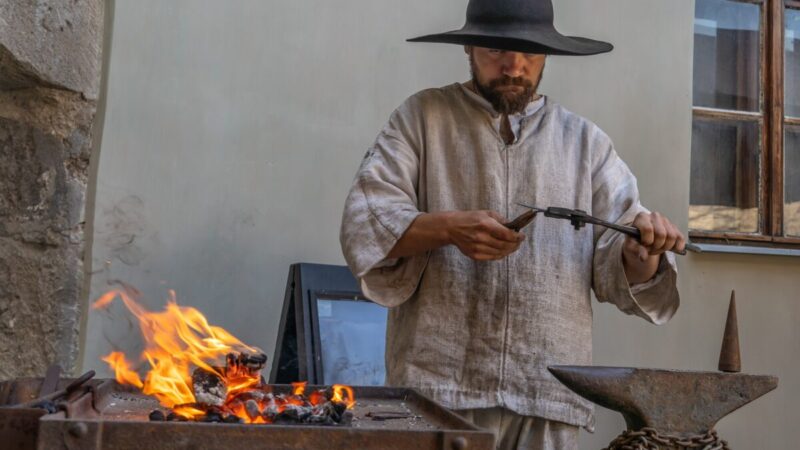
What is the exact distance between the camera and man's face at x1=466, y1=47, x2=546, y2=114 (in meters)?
2.83

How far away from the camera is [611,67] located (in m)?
4.80

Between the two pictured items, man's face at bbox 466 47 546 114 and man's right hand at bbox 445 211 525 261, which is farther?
man's face at bbox 466 47 546 114

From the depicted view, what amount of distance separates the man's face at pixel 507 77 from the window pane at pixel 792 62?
2.81 meters

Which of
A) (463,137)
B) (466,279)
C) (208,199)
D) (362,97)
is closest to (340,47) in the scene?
(362,97)

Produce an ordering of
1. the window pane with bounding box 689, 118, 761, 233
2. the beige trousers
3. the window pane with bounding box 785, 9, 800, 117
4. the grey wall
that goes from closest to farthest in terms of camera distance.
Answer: the beige trousers → the grey wall → the window pane with bounding box 689, 118, 761, 233 → the window pane with bounding box 785, 9, 800, 117

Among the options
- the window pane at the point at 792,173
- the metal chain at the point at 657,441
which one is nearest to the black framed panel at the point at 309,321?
the metal chain at the point at 657,441

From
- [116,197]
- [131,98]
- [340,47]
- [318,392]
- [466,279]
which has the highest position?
[340,47]

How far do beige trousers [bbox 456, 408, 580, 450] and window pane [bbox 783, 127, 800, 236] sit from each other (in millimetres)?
2919

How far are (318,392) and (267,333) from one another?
182cm

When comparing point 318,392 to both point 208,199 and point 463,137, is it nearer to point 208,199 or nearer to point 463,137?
point 463,137

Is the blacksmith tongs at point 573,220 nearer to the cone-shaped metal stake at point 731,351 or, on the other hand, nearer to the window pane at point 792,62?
the cone-shaped metal stake at point 731,351

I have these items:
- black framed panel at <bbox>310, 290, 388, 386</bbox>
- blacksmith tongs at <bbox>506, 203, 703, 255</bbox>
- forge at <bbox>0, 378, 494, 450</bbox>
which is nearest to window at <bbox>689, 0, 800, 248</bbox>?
black framed panel at <bbox>310, 290, 388, 386</bbox>

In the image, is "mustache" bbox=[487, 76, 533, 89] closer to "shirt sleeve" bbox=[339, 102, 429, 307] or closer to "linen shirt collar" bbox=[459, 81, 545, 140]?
"linen shirt collar" bbox=[459, 81, 545, 140]

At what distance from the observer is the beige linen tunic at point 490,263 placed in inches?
106
